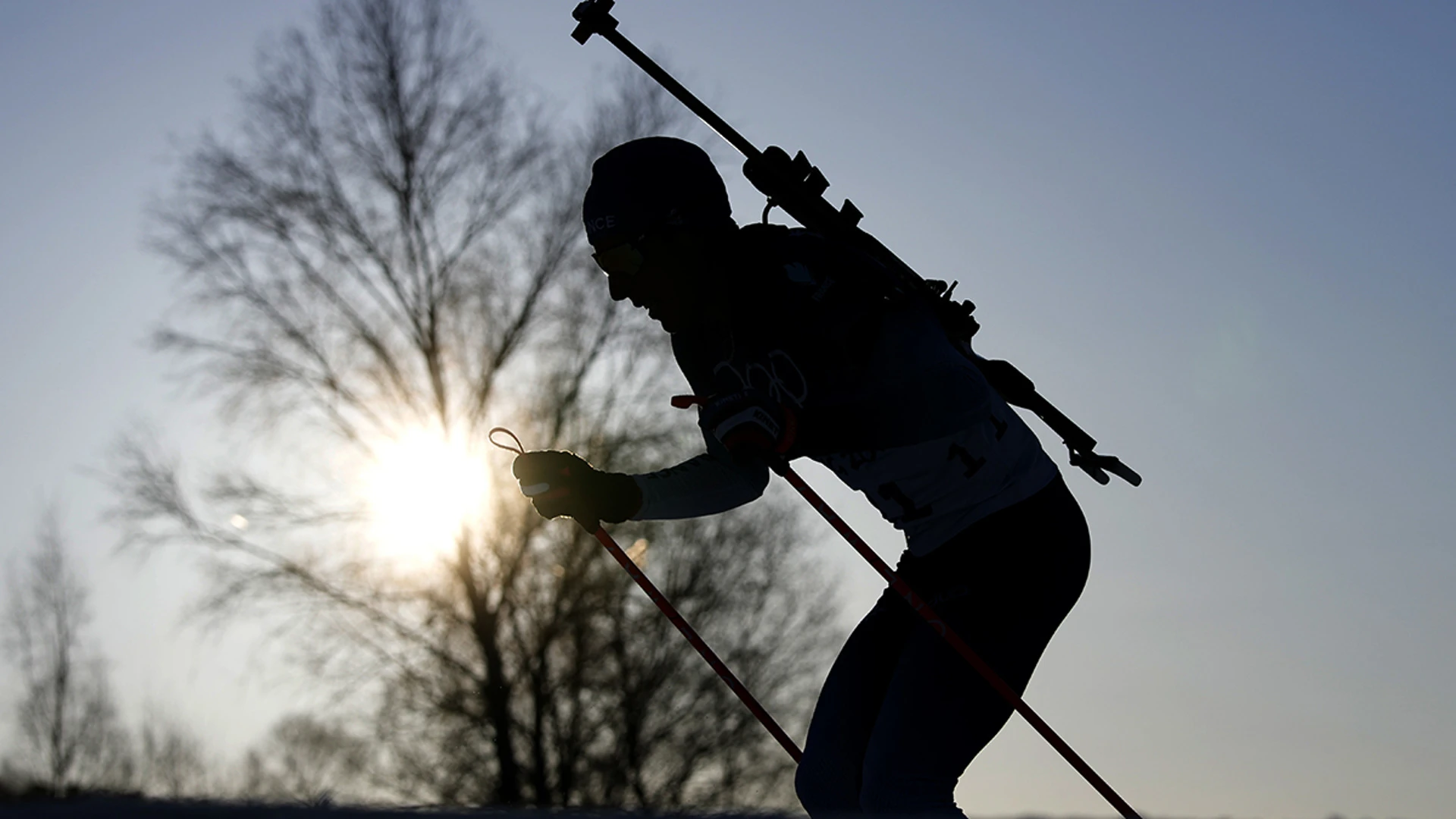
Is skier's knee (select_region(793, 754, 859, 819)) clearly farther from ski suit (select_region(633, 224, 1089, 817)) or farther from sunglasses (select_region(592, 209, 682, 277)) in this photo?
sunglasses (select_region(592, 209, 682, 277))

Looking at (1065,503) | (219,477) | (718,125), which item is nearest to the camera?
(1065,503)

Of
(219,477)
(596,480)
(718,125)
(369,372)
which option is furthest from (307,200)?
(596,480)

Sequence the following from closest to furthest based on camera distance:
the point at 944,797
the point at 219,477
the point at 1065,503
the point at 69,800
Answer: the point at 69,800 → the point at 944,797 → the point at 1065,503 → the point at 219,477

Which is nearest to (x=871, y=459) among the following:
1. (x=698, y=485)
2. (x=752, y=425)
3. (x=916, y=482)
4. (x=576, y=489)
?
(x=916, y=482)

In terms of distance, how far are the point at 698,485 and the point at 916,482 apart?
53cm

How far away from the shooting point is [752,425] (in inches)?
127

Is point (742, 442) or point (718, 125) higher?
point (718, 125)

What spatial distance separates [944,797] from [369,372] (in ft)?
40.0

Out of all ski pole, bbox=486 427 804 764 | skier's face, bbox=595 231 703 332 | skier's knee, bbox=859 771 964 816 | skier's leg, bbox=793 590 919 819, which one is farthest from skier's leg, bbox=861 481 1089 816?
skier's face, bbox=595 231 703 332

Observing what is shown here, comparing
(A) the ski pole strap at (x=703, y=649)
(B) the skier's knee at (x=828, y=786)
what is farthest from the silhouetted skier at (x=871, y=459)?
(A) the ski pole strap at (x=703, y=649)

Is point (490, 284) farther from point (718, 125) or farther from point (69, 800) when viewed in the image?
point (69, 800)

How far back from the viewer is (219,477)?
14.2 metres

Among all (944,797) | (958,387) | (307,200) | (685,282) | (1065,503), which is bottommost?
(944,797)

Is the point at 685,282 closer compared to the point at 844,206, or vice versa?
the point at 685,282
